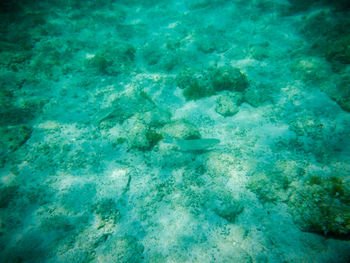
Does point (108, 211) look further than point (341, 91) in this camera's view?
No

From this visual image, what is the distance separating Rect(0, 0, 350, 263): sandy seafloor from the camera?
11.7ft

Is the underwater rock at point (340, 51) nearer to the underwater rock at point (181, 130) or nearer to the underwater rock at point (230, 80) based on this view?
the underwater rock at point (230, 80)

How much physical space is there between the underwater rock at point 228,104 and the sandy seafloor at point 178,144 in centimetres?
5

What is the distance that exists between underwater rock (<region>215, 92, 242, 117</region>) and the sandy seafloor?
0.05 metres

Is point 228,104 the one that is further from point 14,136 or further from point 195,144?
point 14,136

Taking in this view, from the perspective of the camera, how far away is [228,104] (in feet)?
19.8

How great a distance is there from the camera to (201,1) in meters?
12.8

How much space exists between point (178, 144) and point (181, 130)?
466 millimetres

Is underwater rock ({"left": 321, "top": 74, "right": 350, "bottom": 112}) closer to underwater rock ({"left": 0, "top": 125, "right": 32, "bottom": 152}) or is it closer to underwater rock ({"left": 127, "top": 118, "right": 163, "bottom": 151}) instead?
underwater rock ({"left": 127, "top": 118, "right": 163, "bottom": 151})

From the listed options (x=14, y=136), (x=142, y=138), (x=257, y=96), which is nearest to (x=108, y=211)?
(x=142, y=138)

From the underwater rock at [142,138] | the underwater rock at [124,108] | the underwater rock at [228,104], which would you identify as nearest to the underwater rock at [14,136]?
the underwater rock at [124,108]

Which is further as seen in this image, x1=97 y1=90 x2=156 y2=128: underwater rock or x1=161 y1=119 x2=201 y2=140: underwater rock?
x1=97 y1=90 x2=156 y2=128: underwater rock

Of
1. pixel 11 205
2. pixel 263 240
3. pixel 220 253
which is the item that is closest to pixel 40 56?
pixel 11 205

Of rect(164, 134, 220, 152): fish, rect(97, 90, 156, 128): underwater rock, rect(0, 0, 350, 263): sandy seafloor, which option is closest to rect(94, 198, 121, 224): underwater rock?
rect(0, 0, 350, 263): sandy seafloor
